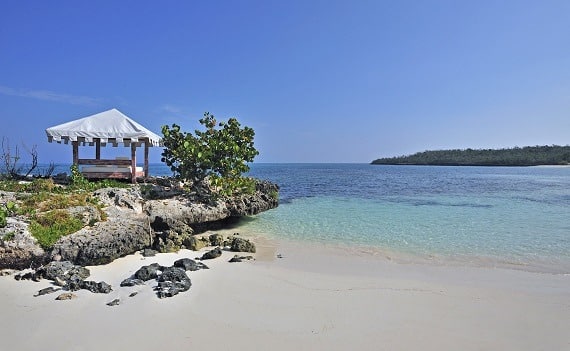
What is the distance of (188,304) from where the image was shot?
6145mm

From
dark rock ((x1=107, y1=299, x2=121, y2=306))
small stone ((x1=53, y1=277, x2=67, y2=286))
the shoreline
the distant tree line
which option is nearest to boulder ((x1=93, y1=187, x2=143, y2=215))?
small stone ((x1=53, y1=277, x2=67, y2=286))

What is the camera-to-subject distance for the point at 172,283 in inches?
271

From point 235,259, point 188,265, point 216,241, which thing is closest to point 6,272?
point 188,265

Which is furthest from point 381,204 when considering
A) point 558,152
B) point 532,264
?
point 558,152

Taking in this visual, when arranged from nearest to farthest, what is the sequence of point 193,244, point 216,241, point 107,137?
point 193,244 < point 216,241 < point 107,137

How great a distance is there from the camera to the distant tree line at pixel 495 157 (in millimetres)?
102062

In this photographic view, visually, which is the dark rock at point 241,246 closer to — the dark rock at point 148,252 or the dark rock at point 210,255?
the dark rock at point 210,255

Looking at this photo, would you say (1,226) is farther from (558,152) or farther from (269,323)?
(558,152)

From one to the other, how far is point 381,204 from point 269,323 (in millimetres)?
17740

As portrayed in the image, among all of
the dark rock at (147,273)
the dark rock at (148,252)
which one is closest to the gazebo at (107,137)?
the dark rock at (148,252)

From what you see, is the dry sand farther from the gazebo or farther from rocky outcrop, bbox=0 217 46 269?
the gazebo

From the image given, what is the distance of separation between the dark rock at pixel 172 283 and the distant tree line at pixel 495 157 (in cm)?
11935

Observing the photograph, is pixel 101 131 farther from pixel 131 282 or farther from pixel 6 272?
pixel 131 282

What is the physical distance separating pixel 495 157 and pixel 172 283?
129328 mm
